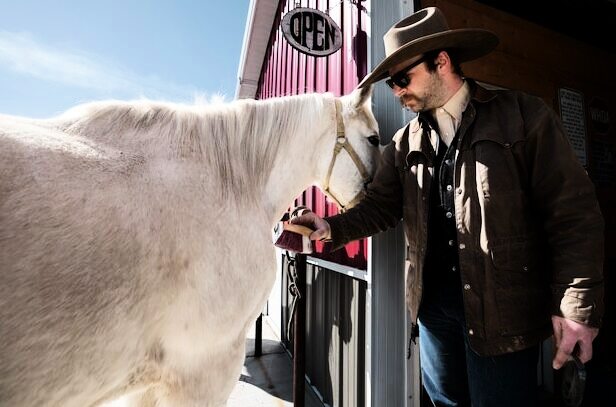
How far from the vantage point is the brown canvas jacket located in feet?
3.42

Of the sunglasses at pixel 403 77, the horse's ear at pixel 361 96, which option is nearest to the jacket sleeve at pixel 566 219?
the sunglasses at pixel 403 77

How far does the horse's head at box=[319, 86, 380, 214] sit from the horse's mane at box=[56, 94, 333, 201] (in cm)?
16

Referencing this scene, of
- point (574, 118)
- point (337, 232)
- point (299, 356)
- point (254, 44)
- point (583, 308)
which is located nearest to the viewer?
point (583, 308)

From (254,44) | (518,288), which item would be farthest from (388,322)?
(254,44)

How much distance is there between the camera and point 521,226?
3.80ft

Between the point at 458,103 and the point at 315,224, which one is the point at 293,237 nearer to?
the point at 315,224

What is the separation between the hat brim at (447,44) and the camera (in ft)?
4.32

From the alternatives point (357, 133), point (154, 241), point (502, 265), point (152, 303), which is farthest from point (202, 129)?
point (502, 265)

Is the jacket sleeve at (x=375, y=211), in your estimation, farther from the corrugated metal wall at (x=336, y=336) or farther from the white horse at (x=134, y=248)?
the corrugated metal wall at (x=336, y=336)

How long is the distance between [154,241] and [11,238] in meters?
0.36

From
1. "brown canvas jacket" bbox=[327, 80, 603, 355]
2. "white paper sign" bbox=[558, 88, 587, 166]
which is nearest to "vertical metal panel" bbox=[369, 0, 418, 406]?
"brown canvas jacket" bbox=[327, 80, 603, 355]

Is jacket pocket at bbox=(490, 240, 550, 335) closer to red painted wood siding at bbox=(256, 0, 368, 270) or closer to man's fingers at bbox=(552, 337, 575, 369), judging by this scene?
man's fingers at bbox=(552, 337, 575, 369)

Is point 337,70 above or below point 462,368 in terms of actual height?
above

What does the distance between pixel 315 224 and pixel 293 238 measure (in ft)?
0.47
